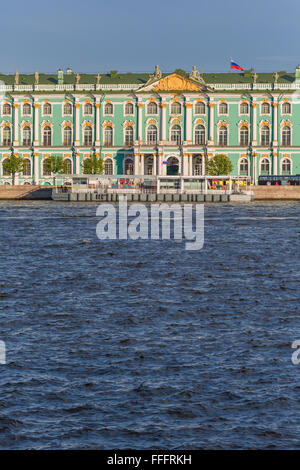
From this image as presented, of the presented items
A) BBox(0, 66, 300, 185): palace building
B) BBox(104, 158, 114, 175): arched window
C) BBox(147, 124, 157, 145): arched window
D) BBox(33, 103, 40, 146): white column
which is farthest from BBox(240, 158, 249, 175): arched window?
BBox(33, 103, 40, 146): white column

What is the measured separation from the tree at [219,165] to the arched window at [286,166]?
674 cm

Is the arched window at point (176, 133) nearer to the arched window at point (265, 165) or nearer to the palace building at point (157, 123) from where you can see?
the palace building at point (157, 123)

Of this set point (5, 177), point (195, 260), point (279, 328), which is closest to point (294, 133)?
point (5, 177)

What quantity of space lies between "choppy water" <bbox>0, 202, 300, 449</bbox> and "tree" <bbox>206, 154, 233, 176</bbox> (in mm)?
65579

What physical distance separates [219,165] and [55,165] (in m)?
18.1

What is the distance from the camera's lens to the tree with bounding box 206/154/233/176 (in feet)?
323

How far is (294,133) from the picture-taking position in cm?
10250

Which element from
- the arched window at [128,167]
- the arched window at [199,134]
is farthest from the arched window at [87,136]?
the arched window at [199,134]

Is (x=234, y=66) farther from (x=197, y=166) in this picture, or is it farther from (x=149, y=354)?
(x=149, y=354)

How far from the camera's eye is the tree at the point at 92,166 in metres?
100
